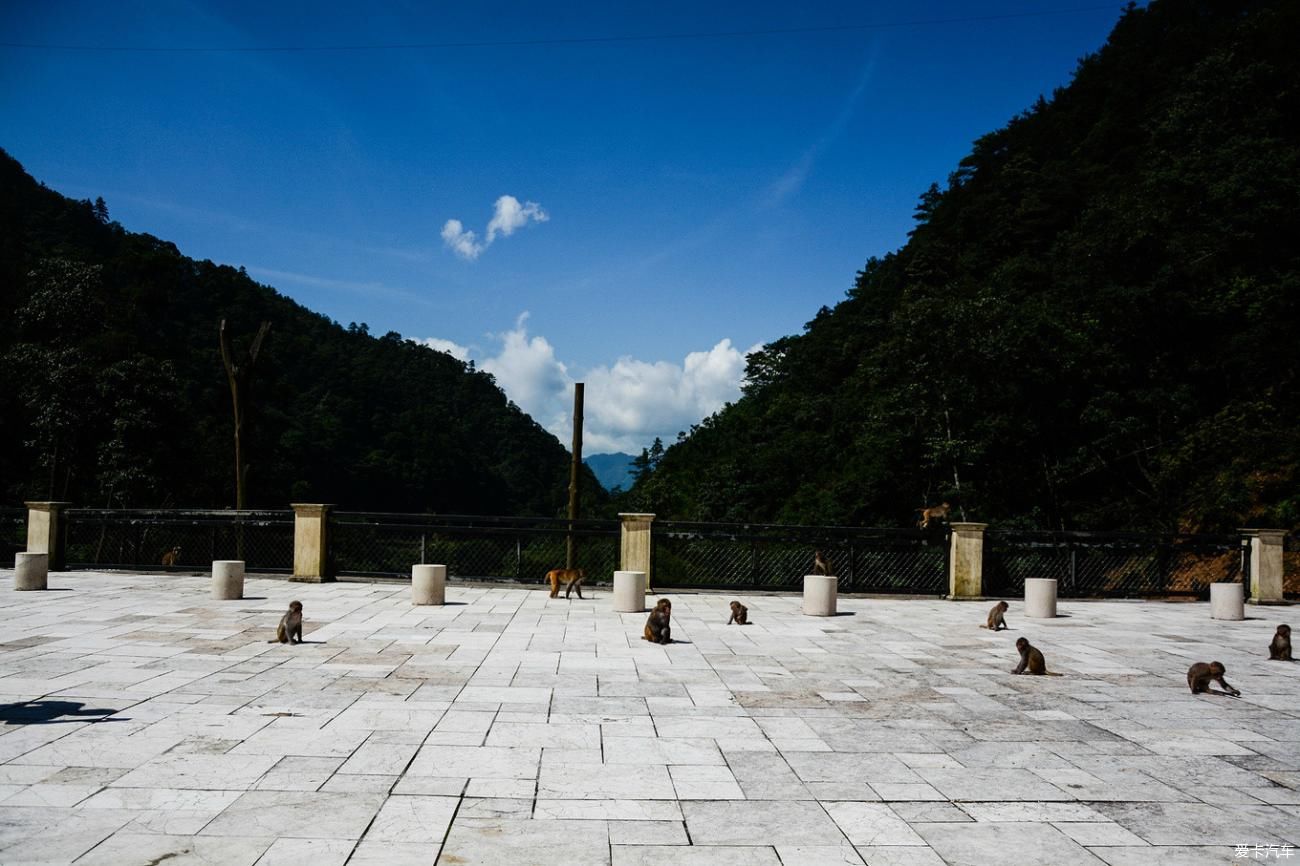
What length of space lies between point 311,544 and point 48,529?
19.7ft

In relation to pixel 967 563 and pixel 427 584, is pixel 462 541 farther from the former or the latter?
pixel 967 563

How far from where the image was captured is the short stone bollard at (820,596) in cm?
1439

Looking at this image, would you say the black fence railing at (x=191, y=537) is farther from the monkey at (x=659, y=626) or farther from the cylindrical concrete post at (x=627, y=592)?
the monkey at (x=659, y=626)

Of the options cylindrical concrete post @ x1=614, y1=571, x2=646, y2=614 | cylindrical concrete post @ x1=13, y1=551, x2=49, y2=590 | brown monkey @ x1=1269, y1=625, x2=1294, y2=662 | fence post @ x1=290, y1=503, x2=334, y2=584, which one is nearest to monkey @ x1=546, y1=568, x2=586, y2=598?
cylindrical concrete post @ x1=614, y1=571, x2=646, y2=614

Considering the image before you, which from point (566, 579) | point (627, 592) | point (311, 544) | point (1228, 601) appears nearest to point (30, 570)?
point (311, 544)

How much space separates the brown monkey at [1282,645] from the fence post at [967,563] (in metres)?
6.30

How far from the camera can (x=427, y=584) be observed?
14281mm

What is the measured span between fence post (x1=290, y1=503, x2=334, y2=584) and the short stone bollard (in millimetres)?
9797

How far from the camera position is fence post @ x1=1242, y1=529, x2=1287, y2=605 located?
17.8 meters

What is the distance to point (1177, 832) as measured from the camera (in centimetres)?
493

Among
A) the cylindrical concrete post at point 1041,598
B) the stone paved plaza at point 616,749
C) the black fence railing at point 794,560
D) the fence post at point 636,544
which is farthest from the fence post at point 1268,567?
the fence post at point 636,544

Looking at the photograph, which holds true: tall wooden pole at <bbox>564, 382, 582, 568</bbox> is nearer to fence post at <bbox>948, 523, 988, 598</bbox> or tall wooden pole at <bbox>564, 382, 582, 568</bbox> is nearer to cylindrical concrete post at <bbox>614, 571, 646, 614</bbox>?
cylindrical concrete post at <bbox>614, 571, 646, 614</bbox>

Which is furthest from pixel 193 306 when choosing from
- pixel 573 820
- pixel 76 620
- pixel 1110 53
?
pixel 1110 53

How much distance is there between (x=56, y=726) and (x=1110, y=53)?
82.1m
